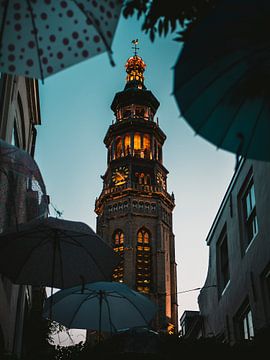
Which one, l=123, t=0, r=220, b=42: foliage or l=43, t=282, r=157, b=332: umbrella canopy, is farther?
l=43, t=282, r=157, b=332: umbrella canopy

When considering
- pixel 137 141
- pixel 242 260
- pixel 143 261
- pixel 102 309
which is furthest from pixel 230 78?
pixel 137 141

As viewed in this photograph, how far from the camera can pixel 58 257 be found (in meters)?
9.33

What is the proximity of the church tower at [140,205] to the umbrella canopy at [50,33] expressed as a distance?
62705 millimetres

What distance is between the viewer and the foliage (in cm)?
500

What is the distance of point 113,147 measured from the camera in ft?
260

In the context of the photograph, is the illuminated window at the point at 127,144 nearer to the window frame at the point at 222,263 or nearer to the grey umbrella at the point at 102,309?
the window frame at the point at 222,263

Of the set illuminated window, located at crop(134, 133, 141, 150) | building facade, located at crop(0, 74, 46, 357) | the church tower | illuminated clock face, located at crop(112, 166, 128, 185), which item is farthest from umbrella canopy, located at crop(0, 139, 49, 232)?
illuminated window, located at crop(134, 133, 141, 150)

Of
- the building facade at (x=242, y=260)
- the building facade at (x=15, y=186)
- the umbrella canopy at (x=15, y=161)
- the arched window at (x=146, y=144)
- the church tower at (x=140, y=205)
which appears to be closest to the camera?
the umbrella canopy at (x=15, y=161)

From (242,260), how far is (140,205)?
57.0 metres

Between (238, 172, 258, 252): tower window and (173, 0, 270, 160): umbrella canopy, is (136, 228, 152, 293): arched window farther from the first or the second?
(173, 0, 270, 160): umbrella canopy

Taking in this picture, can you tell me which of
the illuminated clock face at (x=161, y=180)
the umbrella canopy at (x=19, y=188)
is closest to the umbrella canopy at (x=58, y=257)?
the umbrella canopy at (x=19, y=188)

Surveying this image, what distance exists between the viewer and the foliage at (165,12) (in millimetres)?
5000

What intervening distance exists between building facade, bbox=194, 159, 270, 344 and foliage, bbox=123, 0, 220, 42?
8.50 metres

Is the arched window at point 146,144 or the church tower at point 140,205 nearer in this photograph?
the church tower at point 140,205
